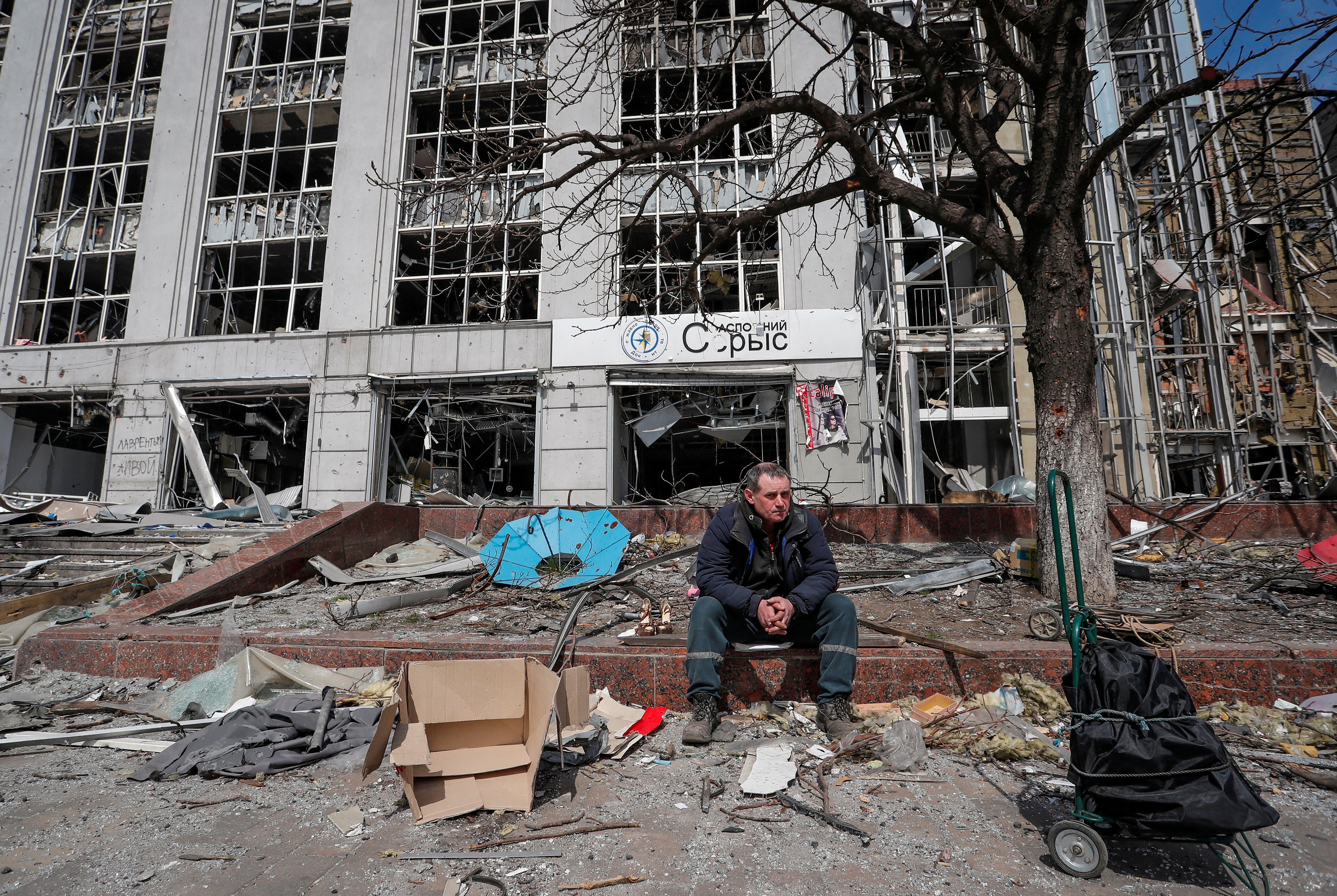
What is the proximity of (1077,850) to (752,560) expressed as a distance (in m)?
2.00

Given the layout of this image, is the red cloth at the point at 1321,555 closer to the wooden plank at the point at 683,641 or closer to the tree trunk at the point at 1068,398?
the tree trunk at the point at 1068,398

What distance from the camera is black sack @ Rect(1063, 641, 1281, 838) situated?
1.87 metres

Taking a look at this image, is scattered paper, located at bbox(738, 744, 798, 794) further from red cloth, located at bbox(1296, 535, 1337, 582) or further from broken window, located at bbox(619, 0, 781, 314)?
broken window, located at bbox(619, 0, 781, 314)

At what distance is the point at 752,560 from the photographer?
12.5 feet

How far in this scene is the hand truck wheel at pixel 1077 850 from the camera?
6.83 feet

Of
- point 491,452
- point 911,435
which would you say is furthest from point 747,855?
point 491,452

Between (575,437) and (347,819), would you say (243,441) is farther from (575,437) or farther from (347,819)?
(347,819)

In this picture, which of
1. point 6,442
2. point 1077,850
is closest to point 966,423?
point 1077,850

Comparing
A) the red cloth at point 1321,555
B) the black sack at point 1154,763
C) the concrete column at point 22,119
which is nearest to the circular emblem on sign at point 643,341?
the red cloth at point 1321,555

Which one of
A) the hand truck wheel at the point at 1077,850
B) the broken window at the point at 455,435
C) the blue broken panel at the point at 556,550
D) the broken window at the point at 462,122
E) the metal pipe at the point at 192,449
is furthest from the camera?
the broken window at the point at 462,122

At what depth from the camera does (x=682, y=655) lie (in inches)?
156

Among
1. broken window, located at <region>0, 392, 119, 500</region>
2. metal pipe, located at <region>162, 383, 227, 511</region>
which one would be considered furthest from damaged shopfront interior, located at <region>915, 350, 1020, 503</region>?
broken window, located at <region>0, 392, 119, 500</region>

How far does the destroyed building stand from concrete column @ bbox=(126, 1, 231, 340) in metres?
0.09

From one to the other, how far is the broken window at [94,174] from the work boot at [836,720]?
2176 centimetres
